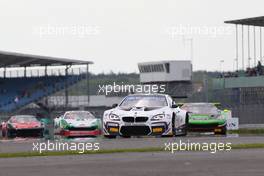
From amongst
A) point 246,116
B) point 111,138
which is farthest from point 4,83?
point 111,138

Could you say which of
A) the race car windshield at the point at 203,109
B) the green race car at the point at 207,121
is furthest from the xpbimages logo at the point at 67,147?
the race car windshield at the point at 203,109

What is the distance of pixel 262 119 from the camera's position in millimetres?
46625

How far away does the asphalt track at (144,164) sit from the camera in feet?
42.3

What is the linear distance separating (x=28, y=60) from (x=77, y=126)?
1378 inches

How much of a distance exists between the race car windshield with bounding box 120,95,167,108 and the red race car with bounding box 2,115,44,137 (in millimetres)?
11377

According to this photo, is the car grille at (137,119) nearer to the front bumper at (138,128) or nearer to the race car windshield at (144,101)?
the front bumper at (138,128)

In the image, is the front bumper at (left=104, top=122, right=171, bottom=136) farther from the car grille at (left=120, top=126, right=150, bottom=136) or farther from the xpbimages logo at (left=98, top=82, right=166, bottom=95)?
the xpbimages logo at (left=98, top=82, right=166, bottom=95)

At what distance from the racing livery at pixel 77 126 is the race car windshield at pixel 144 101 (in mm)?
5320

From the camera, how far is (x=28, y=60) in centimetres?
6469

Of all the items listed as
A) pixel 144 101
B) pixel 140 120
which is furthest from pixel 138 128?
pixel 144 101

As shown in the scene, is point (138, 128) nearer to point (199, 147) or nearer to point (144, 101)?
point (144, 101)

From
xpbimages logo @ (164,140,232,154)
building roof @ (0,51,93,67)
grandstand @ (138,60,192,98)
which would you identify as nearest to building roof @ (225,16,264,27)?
building roof @ (0,51,93,67)

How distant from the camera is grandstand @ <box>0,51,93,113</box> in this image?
65.9 m

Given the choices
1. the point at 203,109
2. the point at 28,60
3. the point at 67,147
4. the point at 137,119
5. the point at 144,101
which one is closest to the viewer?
the point at 67,147
